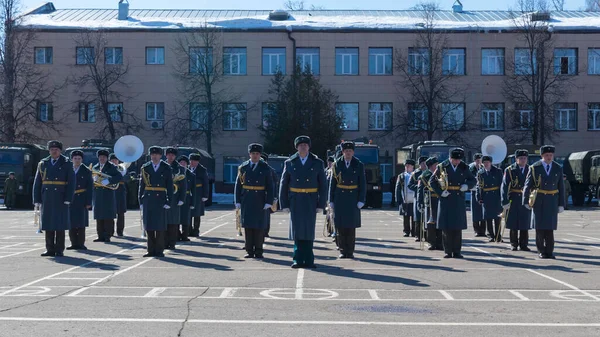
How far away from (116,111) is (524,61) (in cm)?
2611

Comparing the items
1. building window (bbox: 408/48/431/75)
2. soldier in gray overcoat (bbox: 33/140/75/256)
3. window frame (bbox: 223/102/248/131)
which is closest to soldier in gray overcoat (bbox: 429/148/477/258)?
soldier in gray overcoat (bbox: 33/140/75/256)

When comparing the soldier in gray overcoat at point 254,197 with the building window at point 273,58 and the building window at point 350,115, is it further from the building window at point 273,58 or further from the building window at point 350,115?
the building window at point 273,58

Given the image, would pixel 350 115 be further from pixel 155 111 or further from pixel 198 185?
pixel 198 185

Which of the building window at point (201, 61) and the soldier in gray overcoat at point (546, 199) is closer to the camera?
the soldier in gray overcoat at point (546, 199)

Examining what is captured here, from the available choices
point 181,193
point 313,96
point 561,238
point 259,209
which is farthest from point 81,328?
point 313,96

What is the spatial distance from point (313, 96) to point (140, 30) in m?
12.4

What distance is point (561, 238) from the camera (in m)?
21.1

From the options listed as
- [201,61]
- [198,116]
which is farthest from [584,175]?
[198,116]

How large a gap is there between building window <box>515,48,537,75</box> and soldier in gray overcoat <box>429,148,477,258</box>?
136ft

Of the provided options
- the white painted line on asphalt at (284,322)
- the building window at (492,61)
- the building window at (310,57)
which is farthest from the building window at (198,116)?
the white painted line on asphalt at (284,322)

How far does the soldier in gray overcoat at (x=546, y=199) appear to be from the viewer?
15.9m

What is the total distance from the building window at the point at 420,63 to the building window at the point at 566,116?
9.12 metres

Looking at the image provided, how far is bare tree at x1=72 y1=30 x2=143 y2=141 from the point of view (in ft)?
183

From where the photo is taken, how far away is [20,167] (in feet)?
136
